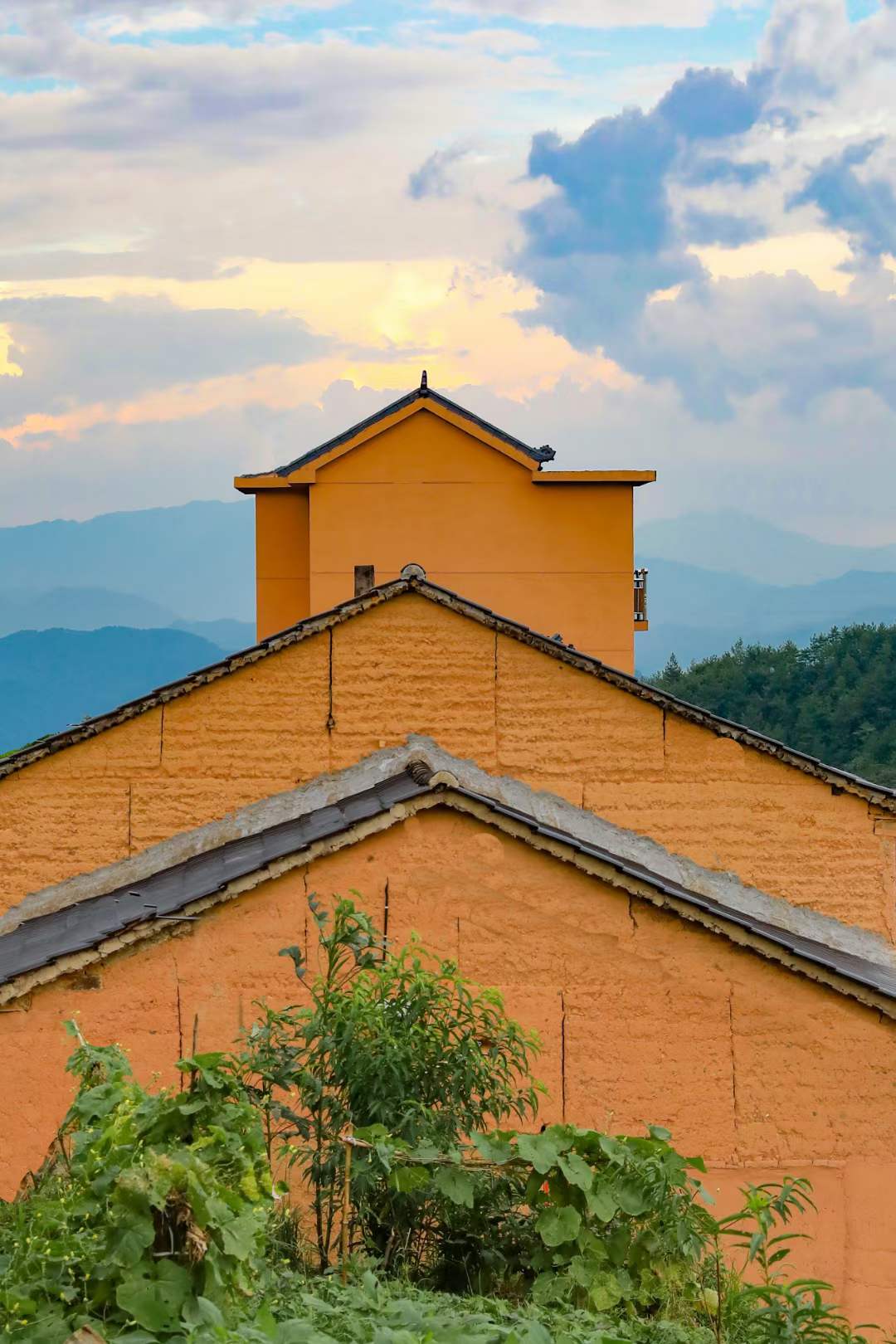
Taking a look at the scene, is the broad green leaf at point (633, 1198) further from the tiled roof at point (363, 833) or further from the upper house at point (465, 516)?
the upper house at point (465, 516)

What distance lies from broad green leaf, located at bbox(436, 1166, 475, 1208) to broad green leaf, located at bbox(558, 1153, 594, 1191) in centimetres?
53

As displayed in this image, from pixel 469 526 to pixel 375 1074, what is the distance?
2688 centimetres

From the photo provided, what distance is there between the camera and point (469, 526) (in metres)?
34.8

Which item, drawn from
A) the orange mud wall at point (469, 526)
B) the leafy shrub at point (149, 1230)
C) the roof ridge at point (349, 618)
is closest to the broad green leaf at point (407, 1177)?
the leafy shrub at point (149, 1230)

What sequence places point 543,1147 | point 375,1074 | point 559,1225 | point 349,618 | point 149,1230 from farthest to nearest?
point 349,618 → point 375,1074 → point 543,1147 → point 559,1225 → point 149,1230

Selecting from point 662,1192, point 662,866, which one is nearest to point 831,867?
point 662,866

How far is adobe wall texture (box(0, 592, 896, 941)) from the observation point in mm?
15359

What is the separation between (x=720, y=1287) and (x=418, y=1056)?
209cm

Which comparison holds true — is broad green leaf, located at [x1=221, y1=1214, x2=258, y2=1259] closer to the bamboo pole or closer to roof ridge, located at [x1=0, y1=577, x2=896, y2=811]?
the bamboo pole

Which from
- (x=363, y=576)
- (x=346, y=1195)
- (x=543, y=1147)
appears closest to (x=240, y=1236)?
Result: (x=346, y=1195)

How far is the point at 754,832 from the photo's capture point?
1590cm

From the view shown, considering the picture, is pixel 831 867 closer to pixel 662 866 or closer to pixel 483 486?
pixel 662 866

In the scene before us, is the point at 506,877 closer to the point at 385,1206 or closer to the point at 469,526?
the point at 385,1206

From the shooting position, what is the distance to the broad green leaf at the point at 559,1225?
8.16 m
